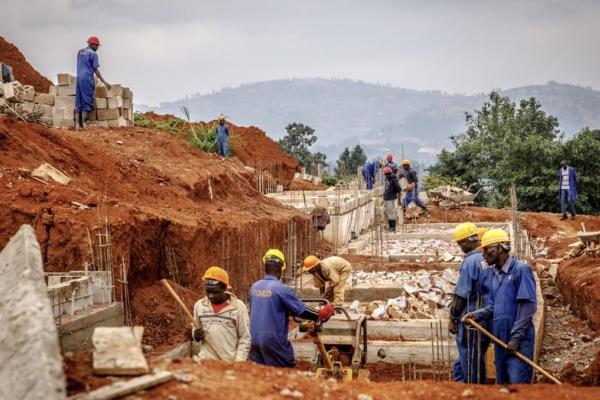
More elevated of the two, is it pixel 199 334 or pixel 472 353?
pixel 199 334

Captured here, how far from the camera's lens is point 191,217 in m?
10.2

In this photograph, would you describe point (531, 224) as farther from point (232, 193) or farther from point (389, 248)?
point (232, 193)

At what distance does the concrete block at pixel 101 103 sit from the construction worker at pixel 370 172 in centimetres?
1023

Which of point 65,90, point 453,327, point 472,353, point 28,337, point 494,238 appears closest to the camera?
point 28,337

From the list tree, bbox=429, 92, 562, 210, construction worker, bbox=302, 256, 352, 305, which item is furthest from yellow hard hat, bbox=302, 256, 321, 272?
tree, bbox=429, 92, 562, 210

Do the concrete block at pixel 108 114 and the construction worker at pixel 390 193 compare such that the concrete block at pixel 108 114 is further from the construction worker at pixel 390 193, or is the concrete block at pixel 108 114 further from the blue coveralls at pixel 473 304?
the blue coveralls at pixel 473 304

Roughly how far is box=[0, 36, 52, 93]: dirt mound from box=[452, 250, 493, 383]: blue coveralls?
1752 centimetres

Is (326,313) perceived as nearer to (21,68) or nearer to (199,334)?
(199,334)

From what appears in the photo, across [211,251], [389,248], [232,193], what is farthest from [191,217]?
[389,248]

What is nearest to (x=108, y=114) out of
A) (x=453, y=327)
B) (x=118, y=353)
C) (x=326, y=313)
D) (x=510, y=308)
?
(x=326, y=313)

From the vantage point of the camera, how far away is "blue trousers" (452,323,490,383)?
6.65m

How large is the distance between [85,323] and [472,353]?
3.43m

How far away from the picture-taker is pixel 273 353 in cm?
591

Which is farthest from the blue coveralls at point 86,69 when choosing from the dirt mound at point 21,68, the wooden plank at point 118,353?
the wooden plank at point 118,353
